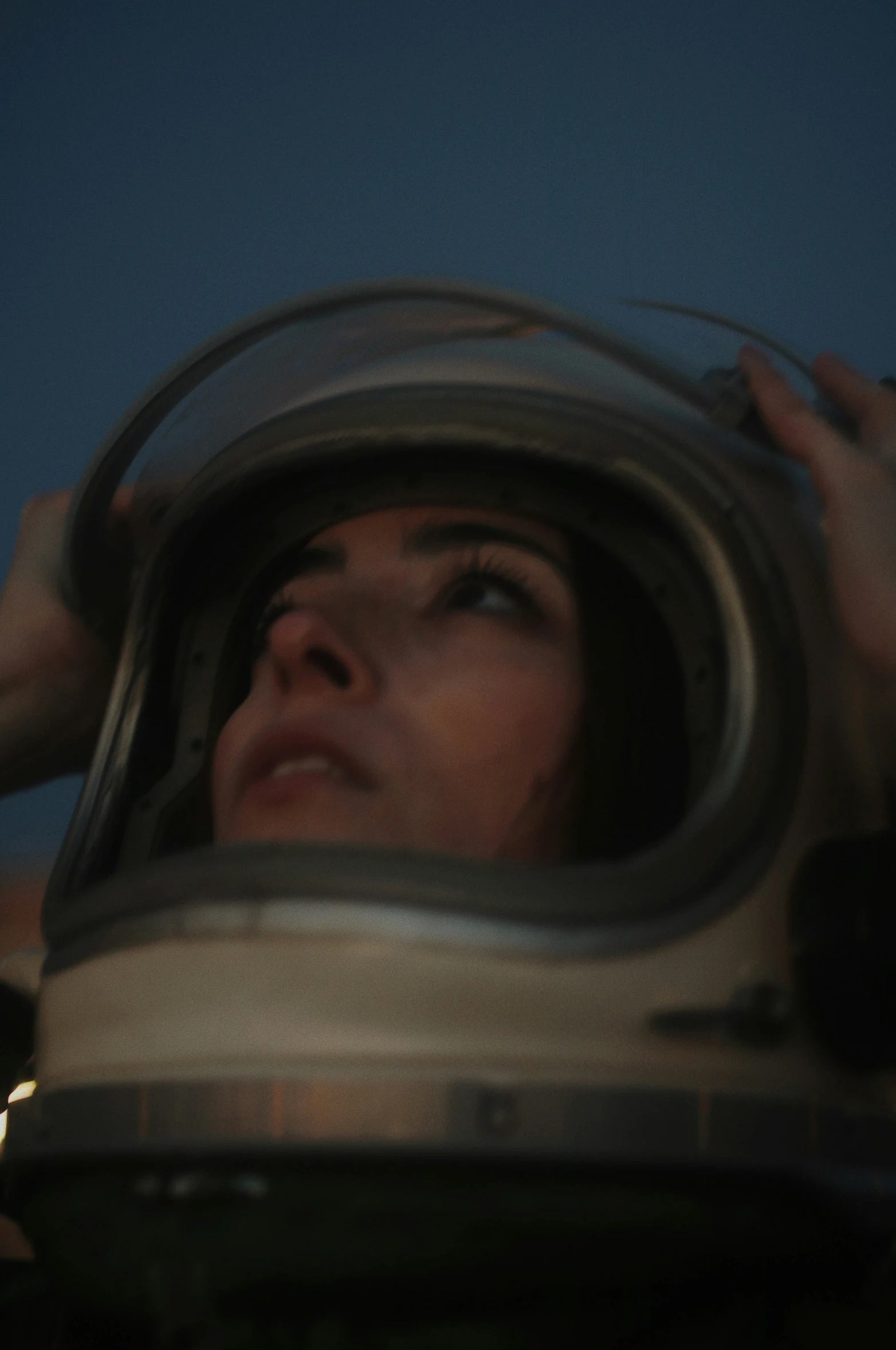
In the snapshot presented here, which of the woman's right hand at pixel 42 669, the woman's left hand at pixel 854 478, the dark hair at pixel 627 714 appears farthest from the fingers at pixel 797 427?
the woman's right hand at pixel 42 669

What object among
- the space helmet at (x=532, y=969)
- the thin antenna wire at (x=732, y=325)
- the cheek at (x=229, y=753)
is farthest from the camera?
the thin antenna wire at (x=732, y=325)

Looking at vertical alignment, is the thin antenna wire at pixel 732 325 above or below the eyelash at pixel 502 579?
above

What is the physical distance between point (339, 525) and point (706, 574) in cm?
35

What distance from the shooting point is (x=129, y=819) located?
1.15 meters

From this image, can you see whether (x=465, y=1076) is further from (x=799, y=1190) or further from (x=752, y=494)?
(x=752, y=494)

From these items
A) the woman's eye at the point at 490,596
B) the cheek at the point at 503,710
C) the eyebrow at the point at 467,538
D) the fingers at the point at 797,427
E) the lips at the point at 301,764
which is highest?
the fingers at the point at 797,427

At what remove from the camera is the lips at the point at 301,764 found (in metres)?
0.95

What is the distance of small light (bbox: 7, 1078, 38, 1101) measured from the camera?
94cm

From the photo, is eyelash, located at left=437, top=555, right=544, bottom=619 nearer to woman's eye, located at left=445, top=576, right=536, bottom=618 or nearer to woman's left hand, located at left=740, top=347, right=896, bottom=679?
woman's eye, located at left=445, top=576, right=536, bottom=618

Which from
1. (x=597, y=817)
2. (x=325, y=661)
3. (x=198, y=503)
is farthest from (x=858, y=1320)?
(x=198, y=503)

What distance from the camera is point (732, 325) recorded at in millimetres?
1214

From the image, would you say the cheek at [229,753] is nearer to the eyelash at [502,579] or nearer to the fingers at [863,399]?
the eyelash at [502,579]

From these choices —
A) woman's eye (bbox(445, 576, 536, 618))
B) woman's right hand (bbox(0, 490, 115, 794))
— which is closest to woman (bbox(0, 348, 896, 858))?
woman's eye (bbox(445, 576, 536, 618))

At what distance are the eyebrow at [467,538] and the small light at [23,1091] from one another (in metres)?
0.52
